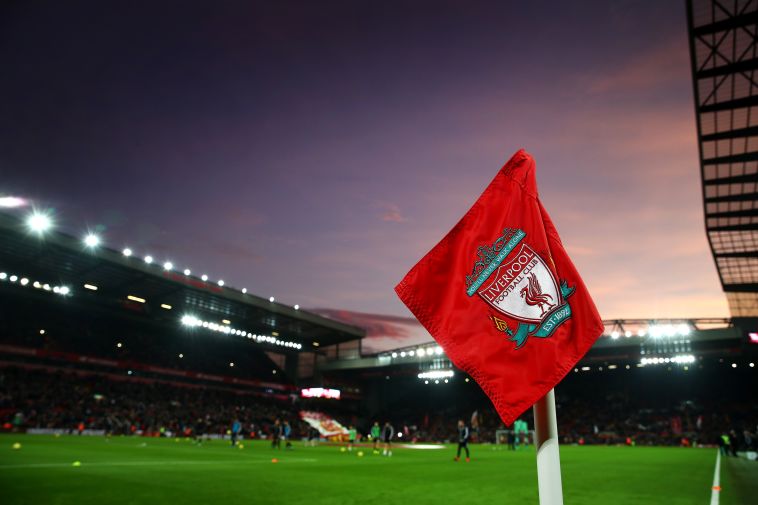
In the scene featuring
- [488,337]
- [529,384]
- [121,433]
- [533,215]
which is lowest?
[121,433]

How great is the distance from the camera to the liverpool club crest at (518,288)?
2373 millimetres

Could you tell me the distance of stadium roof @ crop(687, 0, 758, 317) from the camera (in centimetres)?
1571

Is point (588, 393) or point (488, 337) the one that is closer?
point (488, 337)

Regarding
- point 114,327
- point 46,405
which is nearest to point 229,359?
point 114,327

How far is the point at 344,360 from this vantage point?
203 ft

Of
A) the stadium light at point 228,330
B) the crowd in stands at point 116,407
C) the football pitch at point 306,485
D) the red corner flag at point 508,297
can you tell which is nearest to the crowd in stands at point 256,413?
the crowd in stands at point 116,407

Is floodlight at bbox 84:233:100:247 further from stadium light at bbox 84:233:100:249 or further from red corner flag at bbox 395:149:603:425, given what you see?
red corner flag at bbox 395:149:603:425

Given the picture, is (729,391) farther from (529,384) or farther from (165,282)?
(529,384)

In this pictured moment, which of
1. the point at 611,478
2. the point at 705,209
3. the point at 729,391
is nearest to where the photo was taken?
the point at 611,478

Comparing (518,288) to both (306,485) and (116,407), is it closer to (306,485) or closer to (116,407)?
(306,485)

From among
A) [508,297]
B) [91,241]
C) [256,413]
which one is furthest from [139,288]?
[508,297]

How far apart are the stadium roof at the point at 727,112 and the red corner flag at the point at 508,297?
16876mm

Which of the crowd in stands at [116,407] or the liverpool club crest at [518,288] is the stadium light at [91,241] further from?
the liverpool club crest at [518,288]

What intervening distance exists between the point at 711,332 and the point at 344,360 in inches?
1512
